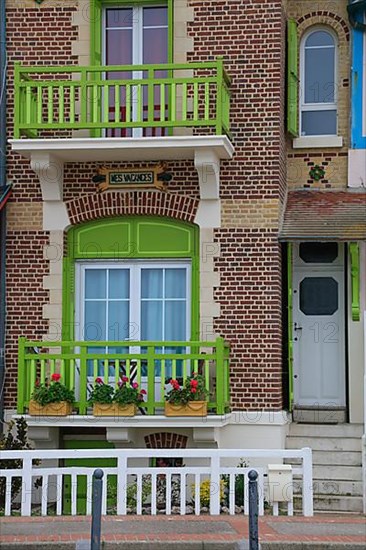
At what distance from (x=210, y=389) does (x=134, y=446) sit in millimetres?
1383

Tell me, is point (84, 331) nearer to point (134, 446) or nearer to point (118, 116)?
point (134, 446)

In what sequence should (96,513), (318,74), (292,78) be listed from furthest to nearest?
(318,74), (292,78), (96,513)

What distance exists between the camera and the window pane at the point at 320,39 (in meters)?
18.4

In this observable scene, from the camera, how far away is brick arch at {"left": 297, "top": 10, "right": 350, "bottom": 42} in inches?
717

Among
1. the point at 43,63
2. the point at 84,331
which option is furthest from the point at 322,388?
the point at 43,63

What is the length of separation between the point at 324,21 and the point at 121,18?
3181 mm

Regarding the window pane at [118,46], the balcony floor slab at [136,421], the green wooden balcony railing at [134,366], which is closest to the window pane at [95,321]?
the green wooden balcony railing at [134,366]

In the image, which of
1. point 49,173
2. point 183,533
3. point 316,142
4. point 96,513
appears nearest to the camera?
point 96,513

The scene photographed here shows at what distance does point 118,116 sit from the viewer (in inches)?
647

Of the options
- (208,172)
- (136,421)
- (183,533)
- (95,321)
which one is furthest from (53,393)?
(183,533)

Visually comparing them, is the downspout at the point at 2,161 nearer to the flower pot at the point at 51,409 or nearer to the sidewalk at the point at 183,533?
the flower pot at the point at 51,409

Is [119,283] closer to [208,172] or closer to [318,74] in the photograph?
[208,172]

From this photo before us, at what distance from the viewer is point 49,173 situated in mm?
17156

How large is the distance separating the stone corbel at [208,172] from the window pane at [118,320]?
2.03m
